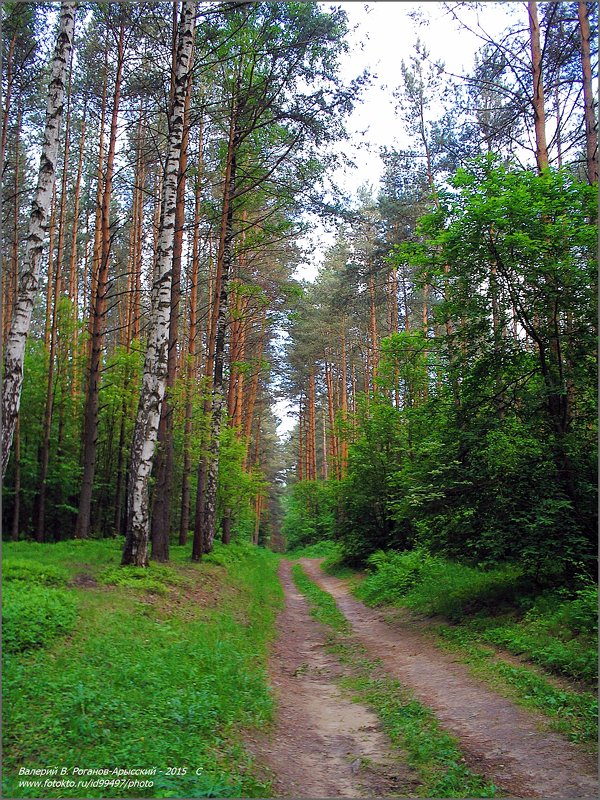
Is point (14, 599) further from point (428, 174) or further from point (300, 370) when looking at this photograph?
point (300, 370)

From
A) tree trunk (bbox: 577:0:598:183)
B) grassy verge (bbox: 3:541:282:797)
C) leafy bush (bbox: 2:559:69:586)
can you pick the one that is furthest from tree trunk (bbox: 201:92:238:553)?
tree trunk (bbox: 577:0:598:183)

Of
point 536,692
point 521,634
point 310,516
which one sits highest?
point 521,634

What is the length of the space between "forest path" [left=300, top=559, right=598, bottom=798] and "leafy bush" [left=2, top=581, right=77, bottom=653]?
433 cm

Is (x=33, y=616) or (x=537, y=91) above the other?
(x=537, y=91)

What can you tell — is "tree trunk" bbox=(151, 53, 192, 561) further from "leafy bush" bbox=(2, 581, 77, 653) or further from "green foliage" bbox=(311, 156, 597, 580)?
"leafy bush" bbox=(2, 581, 77, 653)

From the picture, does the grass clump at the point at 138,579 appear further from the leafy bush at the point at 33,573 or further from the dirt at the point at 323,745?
the dirt at the point at 323,745

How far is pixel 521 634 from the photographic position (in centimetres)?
777

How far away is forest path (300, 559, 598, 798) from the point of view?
4.23 metres

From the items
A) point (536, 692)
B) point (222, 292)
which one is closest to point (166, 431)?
point (222, 292)

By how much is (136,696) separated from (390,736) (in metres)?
2.56

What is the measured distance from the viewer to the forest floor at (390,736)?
4293 millimetres

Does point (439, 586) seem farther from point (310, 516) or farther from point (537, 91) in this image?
point (310, 516)

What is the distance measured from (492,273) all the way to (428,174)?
33.6 feet

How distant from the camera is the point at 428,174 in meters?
18.3
